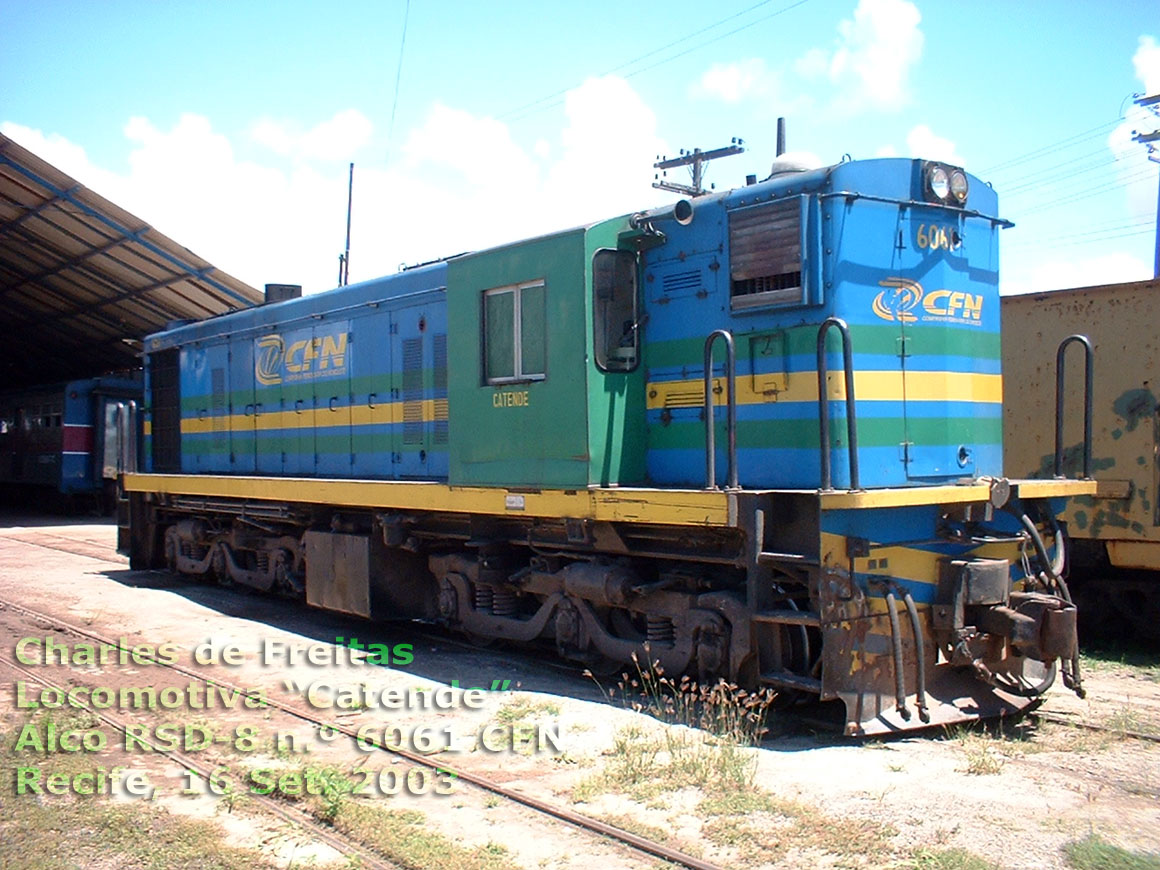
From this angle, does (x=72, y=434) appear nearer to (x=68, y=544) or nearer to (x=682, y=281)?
(x=68, y=544)

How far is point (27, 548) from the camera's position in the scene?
739 inches

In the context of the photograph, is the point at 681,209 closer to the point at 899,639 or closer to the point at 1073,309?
the point at 899,639

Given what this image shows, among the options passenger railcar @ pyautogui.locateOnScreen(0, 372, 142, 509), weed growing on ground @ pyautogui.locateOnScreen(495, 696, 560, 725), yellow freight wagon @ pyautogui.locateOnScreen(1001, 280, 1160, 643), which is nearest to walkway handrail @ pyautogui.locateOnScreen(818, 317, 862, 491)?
weed growing on ground @ pyautogui.locateOnScreen(495, 696, 560, 725)

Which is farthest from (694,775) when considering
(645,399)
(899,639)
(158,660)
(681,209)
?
(158,660)

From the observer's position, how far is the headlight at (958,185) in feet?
22.1

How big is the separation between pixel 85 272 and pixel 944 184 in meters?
23.2

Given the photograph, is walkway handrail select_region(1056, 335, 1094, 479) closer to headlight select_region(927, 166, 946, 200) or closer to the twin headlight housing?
the twin headlight housing

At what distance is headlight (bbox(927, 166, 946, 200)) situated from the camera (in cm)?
663

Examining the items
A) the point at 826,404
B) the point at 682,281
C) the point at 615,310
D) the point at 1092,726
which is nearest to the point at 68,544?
the point at 615,310

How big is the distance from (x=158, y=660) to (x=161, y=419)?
6524mm

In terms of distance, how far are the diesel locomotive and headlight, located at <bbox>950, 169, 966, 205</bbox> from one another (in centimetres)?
2

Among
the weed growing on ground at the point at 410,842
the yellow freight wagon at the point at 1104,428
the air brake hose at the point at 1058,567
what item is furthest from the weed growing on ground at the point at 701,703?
the yellow freight wagon at the point at 1104,428

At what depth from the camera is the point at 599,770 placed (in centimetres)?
562

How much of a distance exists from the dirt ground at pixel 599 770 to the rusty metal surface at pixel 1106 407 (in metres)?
1.26
